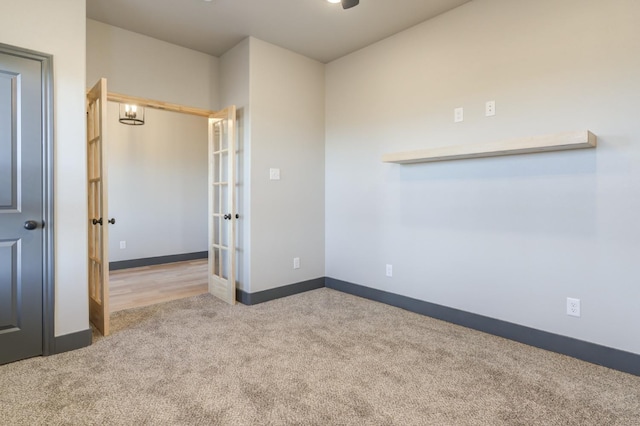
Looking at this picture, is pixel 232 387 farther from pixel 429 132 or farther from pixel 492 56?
pixel 492 56

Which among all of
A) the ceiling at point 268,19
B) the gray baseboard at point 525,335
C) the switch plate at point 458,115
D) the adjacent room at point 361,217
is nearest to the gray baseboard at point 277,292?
the adjacent room at point 361,217

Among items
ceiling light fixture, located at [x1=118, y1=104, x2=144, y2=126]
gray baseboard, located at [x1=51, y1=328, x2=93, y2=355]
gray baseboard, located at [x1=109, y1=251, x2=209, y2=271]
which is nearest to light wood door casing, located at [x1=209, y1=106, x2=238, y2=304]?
gray baseboard, located at [x1=51, y1=328, x2=93, y2=355]

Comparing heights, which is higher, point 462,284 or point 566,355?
point 462,284

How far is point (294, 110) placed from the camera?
3.82 meters

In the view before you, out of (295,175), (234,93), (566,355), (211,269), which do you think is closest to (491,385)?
(566,355)

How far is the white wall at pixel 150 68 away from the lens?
10.3ft

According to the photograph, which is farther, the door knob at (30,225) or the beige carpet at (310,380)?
the door knob at (30,225)

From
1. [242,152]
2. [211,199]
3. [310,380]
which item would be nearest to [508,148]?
[310,380]

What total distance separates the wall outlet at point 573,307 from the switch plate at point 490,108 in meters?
1.46

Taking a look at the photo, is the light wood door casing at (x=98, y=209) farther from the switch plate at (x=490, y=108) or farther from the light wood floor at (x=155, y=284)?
the switch plate at (x=490, y=108)

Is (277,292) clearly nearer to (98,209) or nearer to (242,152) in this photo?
(242,152)

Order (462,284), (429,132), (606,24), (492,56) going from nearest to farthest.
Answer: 1. (606,24)
2. (492,56)
3. (462,284)
4. (429,132)

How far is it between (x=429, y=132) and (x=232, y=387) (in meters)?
2.55

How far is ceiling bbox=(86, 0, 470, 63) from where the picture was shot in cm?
284
